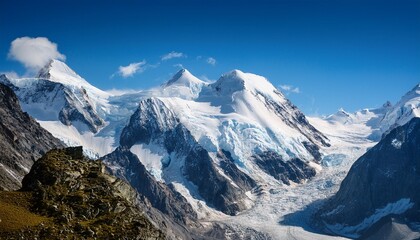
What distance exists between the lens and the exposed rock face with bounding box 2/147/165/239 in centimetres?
7600

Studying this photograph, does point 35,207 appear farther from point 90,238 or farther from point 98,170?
point 98,170

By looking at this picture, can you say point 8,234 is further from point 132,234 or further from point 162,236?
point 162,236

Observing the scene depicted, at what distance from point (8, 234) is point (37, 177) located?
59.4ft

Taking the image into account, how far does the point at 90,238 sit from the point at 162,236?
14564mm

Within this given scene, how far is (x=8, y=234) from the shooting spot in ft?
234

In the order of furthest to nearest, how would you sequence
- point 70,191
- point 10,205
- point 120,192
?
1. point 120,192
2. point 70,191
3. point 10,205

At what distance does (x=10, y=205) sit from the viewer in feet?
257

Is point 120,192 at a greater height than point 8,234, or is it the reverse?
point 120,192

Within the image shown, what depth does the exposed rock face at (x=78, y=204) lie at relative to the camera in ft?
249

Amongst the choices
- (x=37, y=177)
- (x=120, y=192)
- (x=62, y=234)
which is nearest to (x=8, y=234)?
(x=62, y=234)

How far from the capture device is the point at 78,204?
82.9m

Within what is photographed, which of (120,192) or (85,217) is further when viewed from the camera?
(120,192)

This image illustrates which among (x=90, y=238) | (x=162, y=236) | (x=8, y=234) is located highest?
(x=162, y=236)

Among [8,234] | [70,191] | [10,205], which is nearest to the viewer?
[8,234]
